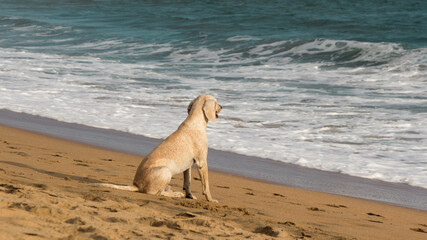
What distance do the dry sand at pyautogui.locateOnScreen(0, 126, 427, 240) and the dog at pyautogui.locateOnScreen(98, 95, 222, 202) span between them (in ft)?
0.60

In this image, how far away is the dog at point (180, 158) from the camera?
18.6 ft

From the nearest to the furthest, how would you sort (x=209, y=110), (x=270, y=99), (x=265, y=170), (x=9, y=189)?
(x=9, y=189)
(x=209, y=110)
(x=265, y=170)
(x=270, y=99)

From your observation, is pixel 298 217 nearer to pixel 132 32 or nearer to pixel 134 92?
pixel 134 92

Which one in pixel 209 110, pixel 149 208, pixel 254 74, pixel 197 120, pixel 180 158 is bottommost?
pixel 149 208

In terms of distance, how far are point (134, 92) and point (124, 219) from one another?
360 inches

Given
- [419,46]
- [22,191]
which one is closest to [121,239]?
[22,191]

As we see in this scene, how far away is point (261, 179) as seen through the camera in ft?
23.9

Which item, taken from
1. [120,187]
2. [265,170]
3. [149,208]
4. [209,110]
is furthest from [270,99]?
[149,208]

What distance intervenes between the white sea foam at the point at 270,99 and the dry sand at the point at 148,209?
61.5 inches

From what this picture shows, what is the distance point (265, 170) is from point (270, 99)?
5.04 meters

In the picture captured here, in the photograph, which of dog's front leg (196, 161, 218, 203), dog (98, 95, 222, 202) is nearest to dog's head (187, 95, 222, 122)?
dog (98, 95, 222, 202)

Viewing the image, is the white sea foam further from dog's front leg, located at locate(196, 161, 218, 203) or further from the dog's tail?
the dog's tail

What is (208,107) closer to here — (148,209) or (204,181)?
(204,181)

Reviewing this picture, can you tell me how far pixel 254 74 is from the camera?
16797mm
